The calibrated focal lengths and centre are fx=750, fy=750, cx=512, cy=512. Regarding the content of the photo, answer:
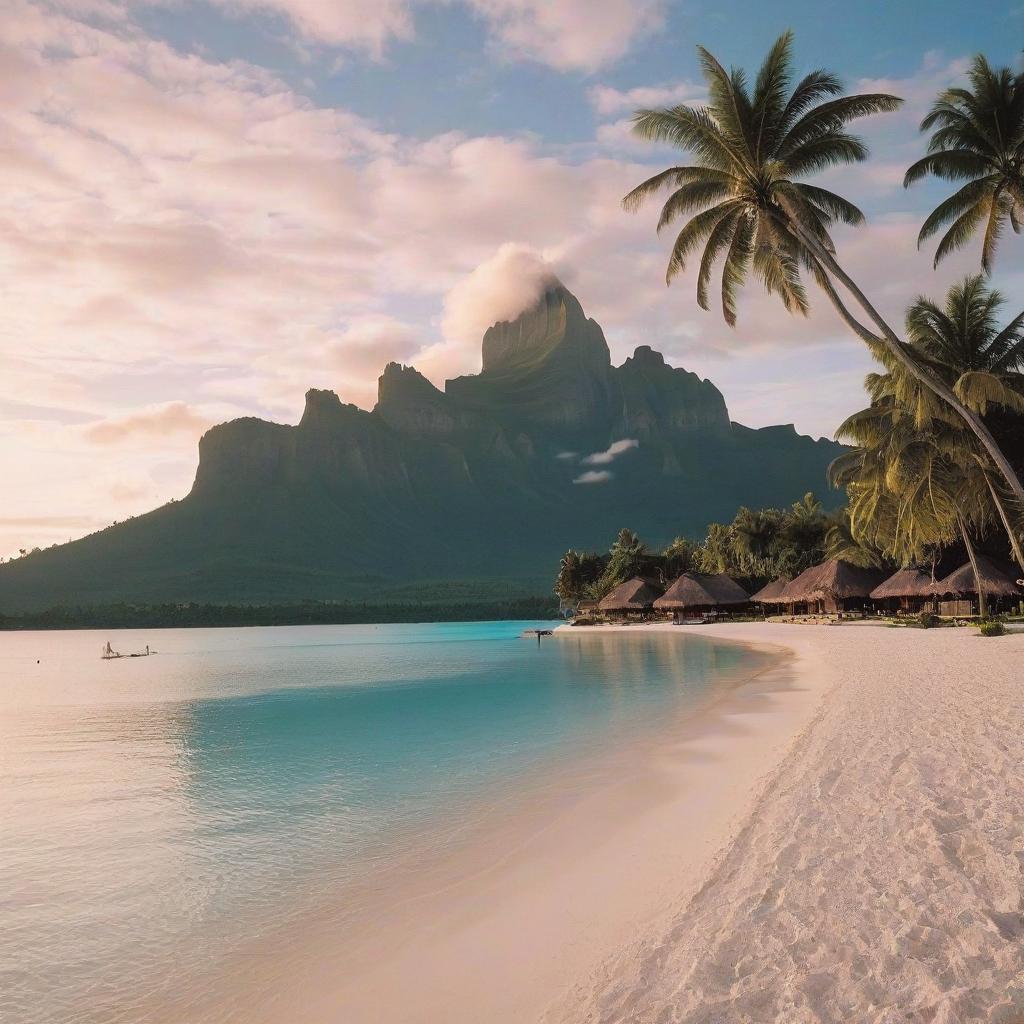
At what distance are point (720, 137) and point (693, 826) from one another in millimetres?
13371

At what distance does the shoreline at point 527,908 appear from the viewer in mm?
4172

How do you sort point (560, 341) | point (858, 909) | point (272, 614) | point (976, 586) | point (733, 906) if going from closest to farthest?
point (858, 909) → point (733, 906) → point (976, 586) → point (272, 614) → point (560, 341)

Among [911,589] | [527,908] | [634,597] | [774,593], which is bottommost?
[527,908]

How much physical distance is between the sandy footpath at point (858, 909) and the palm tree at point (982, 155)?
1366 centimetres

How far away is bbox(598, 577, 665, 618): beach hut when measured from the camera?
5912 cm

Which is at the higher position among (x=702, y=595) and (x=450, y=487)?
(x=450, y=487)

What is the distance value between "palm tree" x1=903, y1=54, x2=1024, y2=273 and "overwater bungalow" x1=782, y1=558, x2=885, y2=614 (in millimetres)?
27075

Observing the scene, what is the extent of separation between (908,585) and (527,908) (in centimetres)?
3656

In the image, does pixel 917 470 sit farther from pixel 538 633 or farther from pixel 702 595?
pixel 538 633

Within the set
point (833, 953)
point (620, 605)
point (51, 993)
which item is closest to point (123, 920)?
point (51, 993)

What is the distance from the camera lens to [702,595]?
53812 mm

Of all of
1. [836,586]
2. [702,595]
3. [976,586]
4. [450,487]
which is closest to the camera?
[976,586]

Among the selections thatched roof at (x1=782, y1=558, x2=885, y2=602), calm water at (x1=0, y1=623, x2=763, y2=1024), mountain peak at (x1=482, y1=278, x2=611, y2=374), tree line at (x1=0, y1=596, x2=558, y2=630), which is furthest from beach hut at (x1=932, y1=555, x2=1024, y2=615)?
mountain peak at (x1=482, y1=278, x2=611, y2=374)

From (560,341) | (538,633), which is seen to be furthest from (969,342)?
(560,341)
